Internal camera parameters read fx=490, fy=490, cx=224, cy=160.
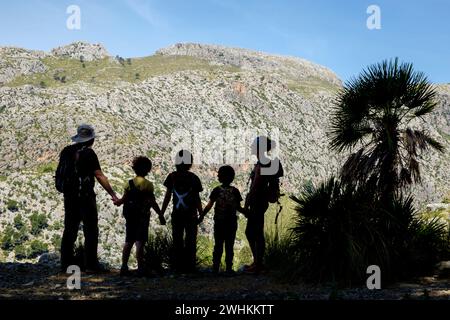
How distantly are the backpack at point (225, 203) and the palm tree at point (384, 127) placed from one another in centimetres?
262

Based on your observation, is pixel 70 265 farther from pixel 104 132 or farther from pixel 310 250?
pixel 104 132

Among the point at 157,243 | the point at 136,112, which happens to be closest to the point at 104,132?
the point at 136,112

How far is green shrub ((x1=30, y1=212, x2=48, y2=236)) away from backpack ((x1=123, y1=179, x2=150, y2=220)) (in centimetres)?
8972

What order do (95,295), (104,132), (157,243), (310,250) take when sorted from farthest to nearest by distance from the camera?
(104,132) → (157,243) → (310,250) → (95,295)

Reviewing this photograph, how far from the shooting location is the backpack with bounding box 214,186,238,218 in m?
7.44

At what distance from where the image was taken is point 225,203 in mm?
7477

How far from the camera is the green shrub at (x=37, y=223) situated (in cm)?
9029

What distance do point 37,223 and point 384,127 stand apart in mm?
90489

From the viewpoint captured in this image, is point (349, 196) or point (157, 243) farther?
point (157, 243)

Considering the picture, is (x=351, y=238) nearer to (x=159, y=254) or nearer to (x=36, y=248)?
(x=159, y=254)

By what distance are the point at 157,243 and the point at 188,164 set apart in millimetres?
1854

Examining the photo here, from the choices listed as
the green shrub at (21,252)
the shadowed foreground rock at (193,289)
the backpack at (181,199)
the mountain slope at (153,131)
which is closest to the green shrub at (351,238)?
the shadowed foreground rock at (193,289)

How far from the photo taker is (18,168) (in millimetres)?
115375

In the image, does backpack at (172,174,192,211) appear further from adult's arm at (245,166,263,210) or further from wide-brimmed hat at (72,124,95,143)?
wide-brimmed hat at (72,124,95,143)
